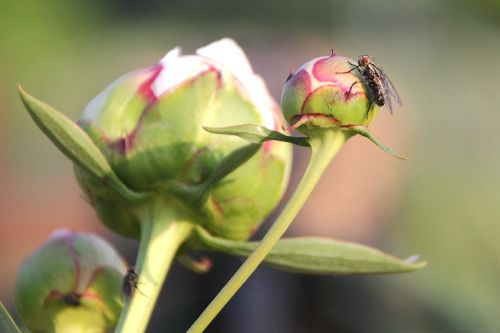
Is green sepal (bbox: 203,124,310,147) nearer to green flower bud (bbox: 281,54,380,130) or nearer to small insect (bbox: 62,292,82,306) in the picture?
green flower bud (bbox: 281,54,380,130)

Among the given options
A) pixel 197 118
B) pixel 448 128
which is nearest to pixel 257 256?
pixel 197 118

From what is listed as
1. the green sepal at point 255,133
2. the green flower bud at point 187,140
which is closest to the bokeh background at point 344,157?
the green flower bud at point 187,140

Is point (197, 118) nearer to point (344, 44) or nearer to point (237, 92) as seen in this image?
point (237, 92)

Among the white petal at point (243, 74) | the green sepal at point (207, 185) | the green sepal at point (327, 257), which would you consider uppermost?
the white petal at point (243, 74)

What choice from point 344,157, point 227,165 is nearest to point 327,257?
point 227,165

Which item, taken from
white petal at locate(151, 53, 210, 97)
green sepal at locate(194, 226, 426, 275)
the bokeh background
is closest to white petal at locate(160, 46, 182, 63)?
white petal at locate(151, 53, 210, 97)

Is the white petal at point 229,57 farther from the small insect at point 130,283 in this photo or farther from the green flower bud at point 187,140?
the small insect at point 130,283
